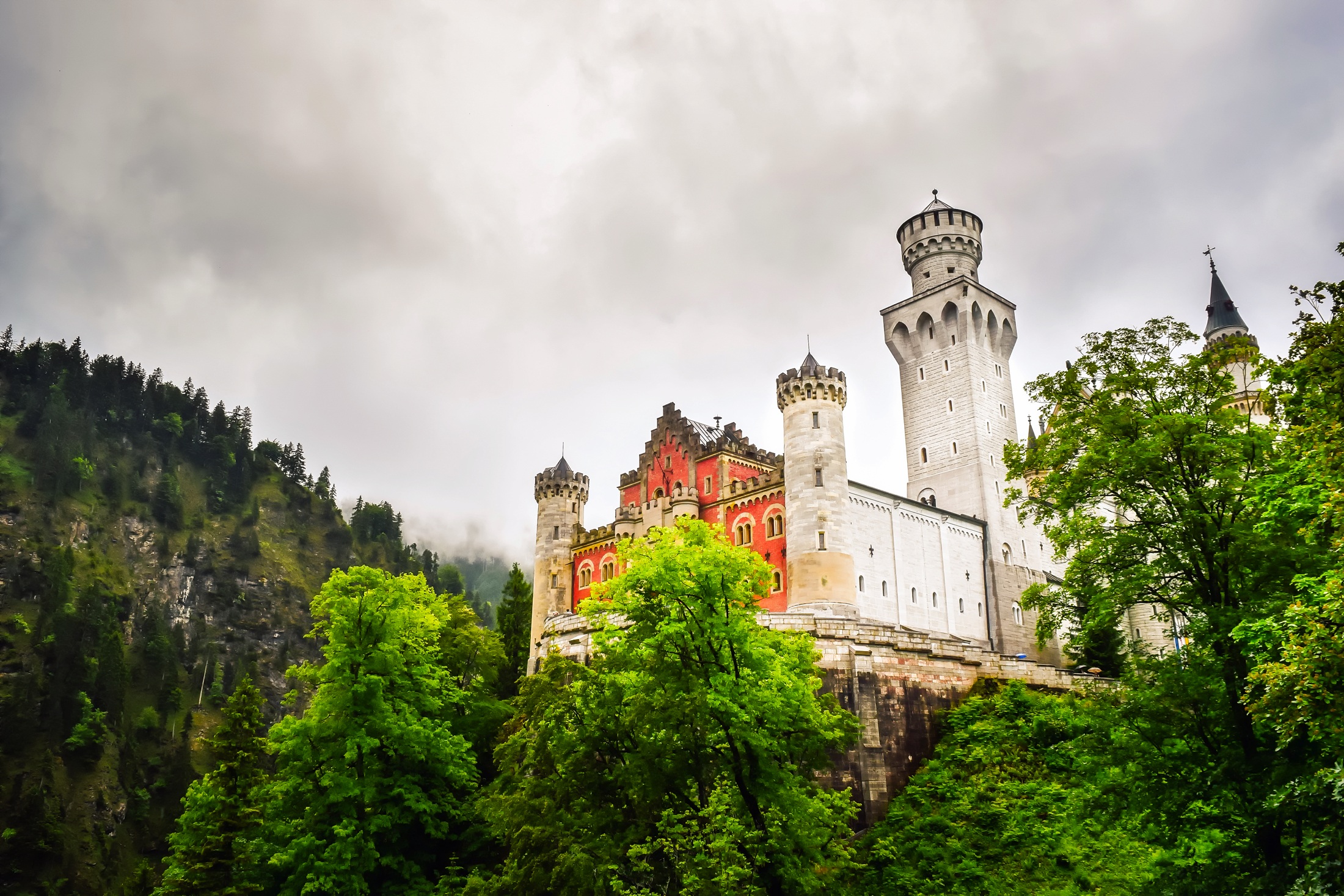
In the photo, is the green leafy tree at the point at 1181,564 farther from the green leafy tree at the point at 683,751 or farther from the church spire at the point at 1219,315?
the church spire at the point at 1219,315

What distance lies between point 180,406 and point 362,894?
156221 millimetres

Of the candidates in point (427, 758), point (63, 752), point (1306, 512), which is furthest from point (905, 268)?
point (63, 752)

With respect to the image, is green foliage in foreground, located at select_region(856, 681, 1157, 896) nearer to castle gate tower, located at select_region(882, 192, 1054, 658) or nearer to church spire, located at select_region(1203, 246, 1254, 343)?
castle gate tower, located at select_region(882, 192, 1054, 658)

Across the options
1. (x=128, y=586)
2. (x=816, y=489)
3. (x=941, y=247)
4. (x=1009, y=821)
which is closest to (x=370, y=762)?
(x=1009, y=821)

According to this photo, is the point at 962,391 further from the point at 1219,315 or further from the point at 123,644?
A: the point at 123,644

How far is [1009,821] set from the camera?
30047 millimetres

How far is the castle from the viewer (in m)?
38.3

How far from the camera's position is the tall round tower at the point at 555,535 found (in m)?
57.9

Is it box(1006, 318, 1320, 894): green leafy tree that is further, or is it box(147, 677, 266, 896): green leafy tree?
box(147, 677, 266, 896): green leafy tree

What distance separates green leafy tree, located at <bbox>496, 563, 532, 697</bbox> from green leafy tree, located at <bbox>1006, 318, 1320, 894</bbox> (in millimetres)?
36295

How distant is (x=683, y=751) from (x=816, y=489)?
23.9m

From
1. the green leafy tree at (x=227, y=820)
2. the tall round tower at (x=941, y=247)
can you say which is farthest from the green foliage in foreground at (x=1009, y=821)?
the tall round tower at (x=941, y=247)

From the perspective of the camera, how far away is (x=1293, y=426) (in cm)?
1822

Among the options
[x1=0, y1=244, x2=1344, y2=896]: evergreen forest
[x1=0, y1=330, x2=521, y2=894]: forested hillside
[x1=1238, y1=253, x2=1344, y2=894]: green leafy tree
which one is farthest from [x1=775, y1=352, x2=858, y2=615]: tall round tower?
[x1=0, y1=330, x2=521, y2=894]: forested hillside
